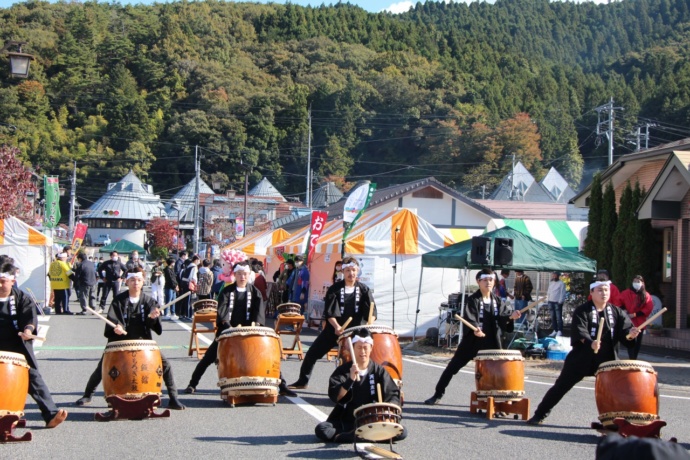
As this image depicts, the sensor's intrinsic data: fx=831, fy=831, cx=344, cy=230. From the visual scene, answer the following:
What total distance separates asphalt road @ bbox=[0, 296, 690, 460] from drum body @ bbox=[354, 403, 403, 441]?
302mm

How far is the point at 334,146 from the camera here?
98.2 metres

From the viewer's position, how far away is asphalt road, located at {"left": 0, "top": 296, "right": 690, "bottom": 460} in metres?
7.82

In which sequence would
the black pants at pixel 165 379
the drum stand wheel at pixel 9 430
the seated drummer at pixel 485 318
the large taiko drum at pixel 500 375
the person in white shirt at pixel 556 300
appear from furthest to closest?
the person in white shirt at pixel 556 300
the seated drummer at pixel 485 318
the large taiko drum at pixel 500 375
the black pants at pixel 165 379
the drum stand wheel at pixel 9 430

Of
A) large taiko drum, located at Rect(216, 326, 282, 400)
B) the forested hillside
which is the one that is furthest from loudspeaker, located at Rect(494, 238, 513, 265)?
the forested hillside

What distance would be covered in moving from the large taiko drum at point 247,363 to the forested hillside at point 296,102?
2810 inches

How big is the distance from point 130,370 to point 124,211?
88039 mm

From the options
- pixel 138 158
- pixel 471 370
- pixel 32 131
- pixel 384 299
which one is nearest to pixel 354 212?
pixel 384 299

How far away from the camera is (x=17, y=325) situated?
340 inches

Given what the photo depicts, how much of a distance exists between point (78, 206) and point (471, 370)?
3280 inches

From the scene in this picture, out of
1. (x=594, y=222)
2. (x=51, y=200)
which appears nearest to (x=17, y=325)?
(x=594, y=222)

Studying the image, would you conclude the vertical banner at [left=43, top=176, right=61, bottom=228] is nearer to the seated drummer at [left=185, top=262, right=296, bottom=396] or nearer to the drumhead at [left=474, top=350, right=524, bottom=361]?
the seated drummer at [left=185, top=262, right=296, bottom=396]

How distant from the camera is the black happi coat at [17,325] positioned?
28.3 feet

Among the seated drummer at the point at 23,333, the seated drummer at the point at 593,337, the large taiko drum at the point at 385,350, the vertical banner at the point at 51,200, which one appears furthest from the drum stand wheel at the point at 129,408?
the vertical banner at the point at 51,200

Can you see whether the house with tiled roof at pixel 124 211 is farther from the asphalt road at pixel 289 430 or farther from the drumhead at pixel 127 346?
the drumhead at pixel 127 346
